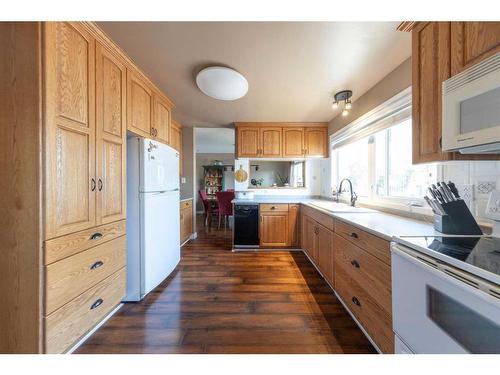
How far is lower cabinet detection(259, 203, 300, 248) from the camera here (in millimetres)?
3322

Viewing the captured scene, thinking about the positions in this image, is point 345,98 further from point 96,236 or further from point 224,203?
point 224,203

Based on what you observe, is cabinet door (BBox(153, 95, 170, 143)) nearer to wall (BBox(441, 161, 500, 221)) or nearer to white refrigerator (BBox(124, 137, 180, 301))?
white refrigerator (BBox(124, 137, 180, 301))

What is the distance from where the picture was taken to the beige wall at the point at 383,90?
5.77 ft

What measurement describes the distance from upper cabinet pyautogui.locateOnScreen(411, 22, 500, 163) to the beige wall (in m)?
0.54

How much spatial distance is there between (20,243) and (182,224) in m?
2.47

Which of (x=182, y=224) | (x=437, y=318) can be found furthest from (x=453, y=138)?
(x=182, y=224)

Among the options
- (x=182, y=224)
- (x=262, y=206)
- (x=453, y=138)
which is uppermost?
(x=453, y=138)

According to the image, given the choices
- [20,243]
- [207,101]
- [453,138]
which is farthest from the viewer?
[207,101]

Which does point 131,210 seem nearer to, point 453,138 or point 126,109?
point 126,109

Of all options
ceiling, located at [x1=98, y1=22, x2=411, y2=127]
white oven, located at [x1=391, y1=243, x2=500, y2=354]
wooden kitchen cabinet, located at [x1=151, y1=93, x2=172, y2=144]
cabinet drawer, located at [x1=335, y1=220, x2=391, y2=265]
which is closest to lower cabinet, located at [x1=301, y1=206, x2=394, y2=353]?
cabinet drawer, located at [x1=335, y1=220, x2=391, y2=265]

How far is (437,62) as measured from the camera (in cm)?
112

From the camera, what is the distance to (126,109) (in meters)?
1.79

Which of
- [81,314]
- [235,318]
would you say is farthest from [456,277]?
[81,314]

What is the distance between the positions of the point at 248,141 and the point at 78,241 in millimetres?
2799
